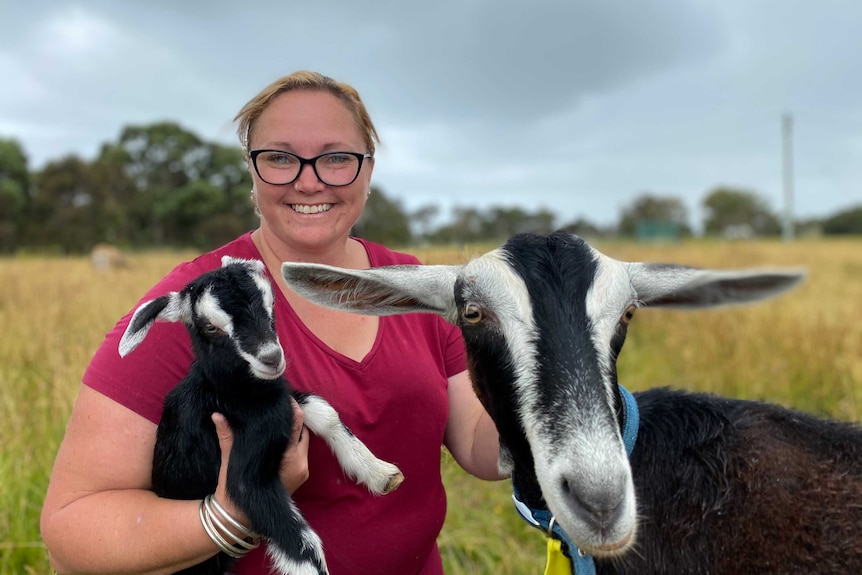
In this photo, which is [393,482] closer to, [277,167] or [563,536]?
[563,536]

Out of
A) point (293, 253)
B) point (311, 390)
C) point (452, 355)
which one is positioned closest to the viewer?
point (311, 390)

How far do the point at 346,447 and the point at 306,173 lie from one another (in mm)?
1222

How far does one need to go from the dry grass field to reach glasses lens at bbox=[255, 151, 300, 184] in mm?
908

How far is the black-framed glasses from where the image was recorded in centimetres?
283

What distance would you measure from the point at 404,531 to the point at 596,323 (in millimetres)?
1360

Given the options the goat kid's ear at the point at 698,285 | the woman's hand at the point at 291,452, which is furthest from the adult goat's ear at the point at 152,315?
the goat kid's ear at the point at 698,285

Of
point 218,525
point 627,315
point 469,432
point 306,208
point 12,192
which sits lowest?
point 469,432

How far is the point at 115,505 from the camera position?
7.51 ft

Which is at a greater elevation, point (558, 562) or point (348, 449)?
point (348, 449)

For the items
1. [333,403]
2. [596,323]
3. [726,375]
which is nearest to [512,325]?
[596,323]

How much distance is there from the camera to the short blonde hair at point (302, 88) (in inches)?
112

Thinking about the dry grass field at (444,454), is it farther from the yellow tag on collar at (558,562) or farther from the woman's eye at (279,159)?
the yellow tag on collar at (558,562)

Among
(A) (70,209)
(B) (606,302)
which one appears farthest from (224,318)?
(A) (70,209)

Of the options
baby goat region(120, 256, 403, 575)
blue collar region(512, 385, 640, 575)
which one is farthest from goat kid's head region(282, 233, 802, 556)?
baby goat region(120, 256, 403, 575)
